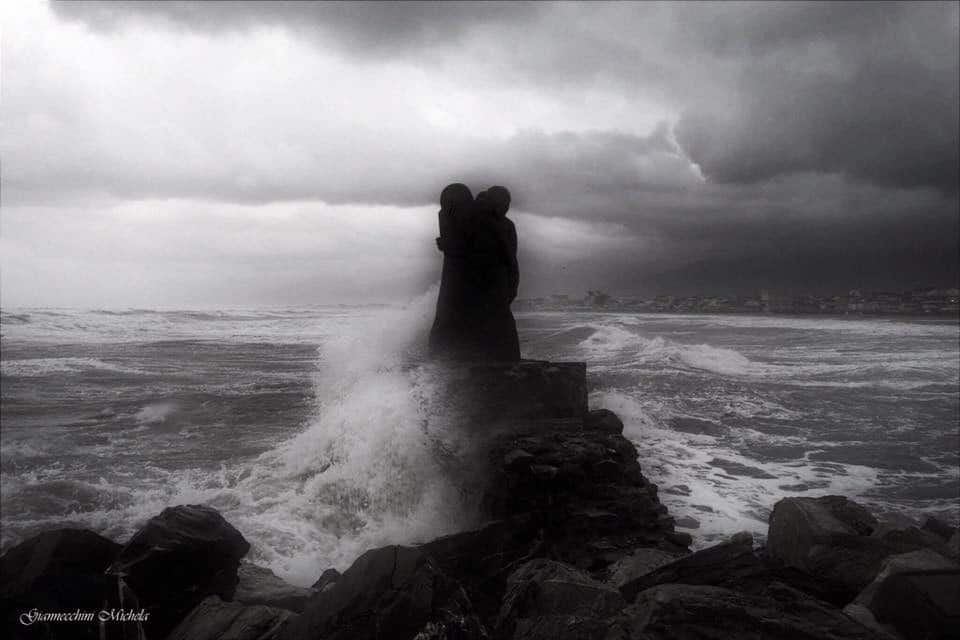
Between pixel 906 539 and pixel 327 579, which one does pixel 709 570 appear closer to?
pixel 906 539

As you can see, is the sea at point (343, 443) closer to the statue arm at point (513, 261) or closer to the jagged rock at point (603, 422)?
the jagged rock at point (603, 422)

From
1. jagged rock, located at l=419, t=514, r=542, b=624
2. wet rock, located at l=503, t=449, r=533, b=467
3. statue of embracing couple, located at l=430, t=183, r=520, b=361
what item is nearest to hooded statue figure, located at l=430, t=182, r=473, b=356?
statue of embracing couple, located at l=430, t=183, r=520, b=361

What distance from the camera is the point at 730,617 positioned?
8.41ft

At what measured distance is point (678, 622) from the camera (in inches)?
101

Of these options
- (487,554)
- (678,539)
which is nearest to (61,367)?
(487,554)

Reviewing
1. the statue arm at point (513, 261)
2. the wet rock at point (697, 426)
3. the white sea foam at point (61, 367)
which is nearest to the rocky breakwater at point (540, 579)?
the white sea foam at point (61, 367)

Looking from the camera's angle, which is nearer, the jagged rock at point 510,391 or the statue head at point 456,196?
the jagged rock at point 510,391

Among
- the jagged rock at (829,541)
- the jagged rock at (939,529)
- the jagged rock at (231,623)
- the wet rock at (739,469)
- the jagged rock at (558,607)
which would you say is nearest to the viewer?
the jagged rock at (558,607)

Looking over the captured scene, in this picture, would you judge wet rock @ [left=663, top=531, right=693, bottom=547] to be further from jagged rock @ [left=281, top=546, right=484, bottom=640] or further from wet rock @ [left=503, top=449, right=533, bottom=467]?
jagged rock @ [left=281, top=546, right=484, bottom=640]

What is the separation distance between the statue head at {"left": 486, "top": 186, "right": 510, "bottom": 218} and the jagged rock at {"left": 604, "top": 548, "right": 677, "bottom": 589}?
19.9ft

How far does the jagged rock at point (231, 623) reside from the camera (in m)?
2.99

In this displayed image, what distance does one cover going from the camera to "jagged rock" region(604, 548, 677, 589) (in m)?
3.75

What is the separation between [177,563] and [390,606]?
181 centimetres

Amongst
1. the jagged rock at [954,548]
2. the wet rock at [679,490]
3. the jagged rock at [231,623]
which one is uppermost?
the jagged rock at [231,623]
